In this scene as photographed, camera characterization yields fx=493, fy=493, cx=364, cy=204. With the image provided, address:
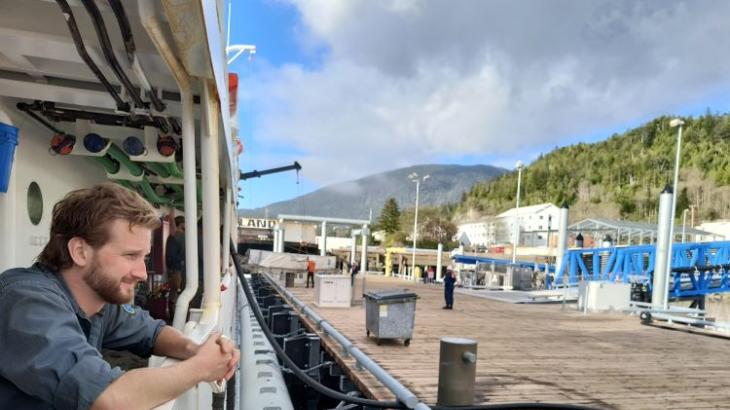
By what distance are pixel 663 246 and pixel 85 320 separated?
685 inches

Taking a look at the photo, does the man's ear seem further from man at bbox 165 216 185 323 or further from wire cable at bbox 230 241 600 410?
man at bbox 165 216 185 323

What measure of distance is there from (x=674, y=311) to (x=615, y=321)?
1.90 meters

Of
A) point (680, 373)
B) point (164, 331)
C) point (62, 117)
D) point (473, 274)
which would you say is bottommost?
point (473, 274)

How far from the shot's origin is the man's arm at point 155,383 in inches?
49.3

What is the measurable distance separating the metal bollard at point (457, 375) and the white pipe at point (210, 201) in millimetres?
2305

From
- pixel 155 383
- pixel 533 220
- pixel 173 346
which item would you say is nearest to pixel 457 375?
pixel 173 346

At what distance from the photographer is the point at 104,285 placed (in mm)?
1485

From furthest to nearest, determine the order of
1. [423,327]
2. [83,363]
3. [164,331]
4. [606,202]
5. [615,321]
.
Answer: [606,202] < [615,321] < [423,327] < [164,331] < [83,363]

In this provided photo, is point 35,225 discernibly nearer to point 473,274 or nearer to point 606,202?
point 473,274

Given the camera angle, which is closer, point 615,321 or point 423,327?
point 423,327

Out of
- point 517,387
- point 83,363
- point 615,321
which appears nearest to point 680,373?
point 517,387

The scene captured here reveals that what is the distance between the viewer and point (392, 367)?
6328mm

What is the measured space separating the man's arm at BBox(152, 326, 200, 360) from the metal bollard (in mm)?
3144

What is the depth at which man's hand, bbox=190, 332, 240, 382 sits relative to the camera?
1.52 meters
